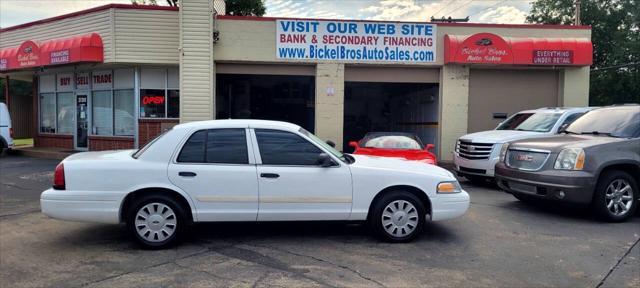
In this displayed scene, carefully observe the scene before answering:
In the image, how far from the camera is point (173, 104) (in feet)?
51.2

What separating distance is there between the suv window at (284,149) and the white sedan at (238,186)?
0.04 ft

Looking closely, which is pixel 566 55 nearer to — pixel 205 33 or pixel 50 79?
pixel 205 33

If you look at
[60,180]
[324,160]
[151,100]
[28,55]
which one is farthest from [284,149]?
[28,55]

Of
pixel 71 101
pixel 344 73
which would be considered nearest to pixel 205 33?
pixel 344 73

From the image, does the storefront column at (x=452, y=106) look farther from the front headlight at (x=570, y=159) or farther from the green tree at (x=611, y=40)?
the green tree at (x=611, y=40)

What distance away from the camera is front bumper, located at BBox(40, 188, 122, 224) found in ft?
17.6

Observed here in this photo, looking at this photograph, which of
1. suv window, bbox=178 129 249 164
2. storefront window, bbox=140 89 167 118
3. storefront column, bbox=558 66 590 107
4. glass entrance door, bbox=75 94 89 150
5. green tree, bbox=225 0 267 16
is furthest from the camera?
green tree, bbox=225 0 267 16

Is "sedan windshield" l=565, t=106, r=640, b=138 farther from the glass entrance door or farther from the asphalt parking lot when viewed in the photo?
the glass entrance door

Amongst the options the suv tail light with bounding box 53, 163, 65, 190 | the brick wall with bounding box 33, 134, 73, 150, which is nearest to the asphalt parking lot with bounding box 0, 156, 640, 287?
the suv tail light with bounding box 53, 163, 65, 190

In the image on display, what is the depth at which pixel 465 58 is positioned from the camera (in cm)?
1454

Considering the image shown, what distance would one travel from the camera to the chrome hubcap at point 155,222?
17.9 feet

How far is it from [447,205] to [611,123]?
410cm

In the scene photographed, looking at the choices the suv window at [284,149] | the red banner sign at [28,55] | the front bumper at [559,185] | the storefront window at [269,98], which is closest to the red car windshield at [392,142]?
the front bumper at [559,185]

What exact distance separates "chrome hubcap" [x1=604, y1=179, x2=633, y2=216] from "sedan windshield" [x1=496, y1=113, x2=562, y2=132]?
3.19 metres
